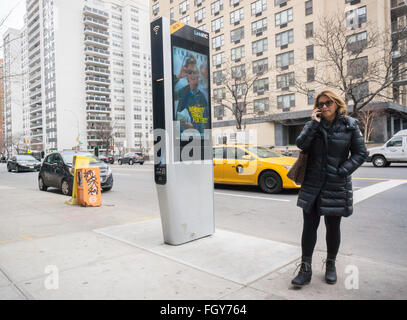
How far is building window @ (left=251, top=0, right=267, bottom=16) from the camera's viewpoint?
44312mm

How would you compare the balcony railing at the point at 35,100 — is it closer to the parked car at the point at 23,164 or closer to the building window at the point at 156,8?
the building window at the point at 156,8

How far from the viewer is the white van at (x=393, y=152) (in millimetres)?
17719

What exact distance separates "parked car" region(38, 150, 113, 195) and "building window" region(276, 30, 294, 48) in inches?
1447

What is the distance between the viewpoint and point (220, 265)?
373 centimetres

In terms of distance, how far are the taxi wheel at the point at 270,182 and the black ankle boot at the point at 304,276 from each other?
253 inches

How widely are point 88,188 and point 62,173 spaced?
3692mm

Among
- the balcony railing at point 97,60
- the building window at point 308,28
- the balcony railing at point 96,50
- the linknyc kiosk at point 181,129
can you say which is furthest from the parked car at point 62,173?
the balcony railing at point 96,50

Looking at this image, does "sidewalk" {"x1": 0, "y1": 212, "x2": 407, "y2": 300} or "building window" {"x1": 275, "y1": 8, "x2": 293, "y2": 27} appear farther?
"building window" {"x1": 275, "y1": 8, "x2": 293, "y2": 27}

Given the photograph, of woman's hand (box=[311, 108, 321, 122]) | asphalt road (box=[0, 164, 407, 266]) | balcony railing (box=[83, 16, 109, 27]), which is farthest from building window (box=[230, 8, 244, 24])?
balcony railing (box=[83, 16, 109, 27])

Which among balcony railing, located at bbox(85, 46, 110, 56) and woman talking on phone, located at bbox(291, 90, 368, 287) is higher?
balcony railing, located at bbox(85, 46, 110, 56)

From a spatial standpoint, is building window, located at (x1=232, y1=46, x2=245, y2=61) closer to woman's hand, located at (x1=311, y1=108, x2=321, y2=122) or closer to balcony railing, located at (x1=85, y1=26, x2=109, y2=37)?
woman's hand, located at (x1=311, y1=108, x2=321, y2=122)

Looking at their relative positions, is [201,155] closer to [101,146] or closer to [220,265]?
[220,265]

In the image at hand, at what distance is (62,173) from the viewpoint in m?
11.2
